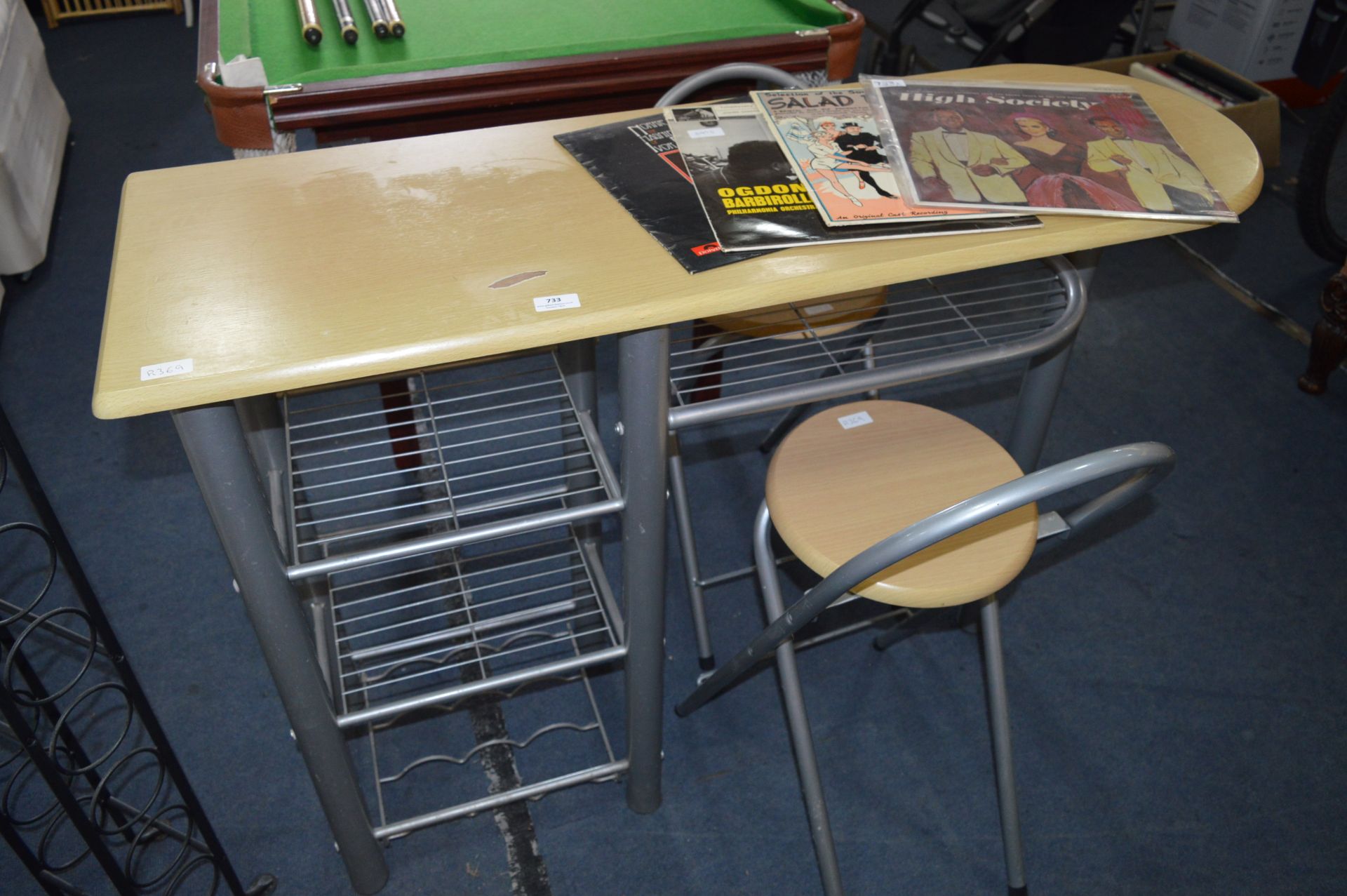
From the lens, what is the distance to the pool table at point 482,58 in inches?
65.0

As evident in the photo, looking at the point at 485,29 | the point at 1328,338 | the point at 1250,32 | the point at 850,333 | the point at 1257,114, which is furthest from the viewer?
the point at 1250,32

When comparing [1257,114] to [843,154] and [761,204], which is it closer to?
[843,154]

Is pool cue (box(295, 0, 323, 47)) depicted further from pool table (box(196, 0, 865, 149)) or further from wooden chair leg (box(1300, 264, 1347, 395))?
wooden chair leg (box(1300, 264, 1347, 395))

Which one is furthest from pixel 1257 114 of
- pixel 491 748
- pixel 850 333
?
pixel 491 748

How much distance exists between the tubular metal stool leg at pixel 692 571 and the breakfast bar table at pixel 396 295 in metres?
0.36

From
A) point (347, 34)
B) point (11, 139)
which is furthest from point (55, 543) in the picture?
point (11, 139)

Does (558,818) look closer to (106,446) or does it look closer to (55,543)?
(55,543)

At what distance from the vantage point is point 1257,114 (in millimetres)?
3002

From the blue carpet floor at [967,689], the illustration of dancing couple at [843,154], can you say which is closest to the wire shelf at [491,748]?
the blue carpet floor at [967,689]

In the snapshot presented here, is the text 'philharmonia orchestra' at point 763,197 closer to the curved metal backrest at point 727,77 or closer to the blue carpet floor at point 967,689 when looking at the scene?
the curved metal backrest at point 727,77

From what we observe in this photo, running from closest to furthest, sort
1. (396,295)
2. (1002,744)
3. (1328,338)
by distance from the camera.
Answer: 1. (396,295)
2. (1002,744)
3. (1328,338)

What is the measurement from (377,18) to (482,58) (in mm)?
281

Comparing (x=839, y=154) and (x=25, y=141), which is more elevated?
(x=839, y=154)

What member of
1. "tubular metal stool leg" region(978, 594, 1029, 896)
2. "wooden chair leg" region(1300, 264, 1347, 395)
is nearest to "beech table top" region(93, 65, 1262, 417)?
"tubular metal stool leg" region(978, 594, 1029, 896)
